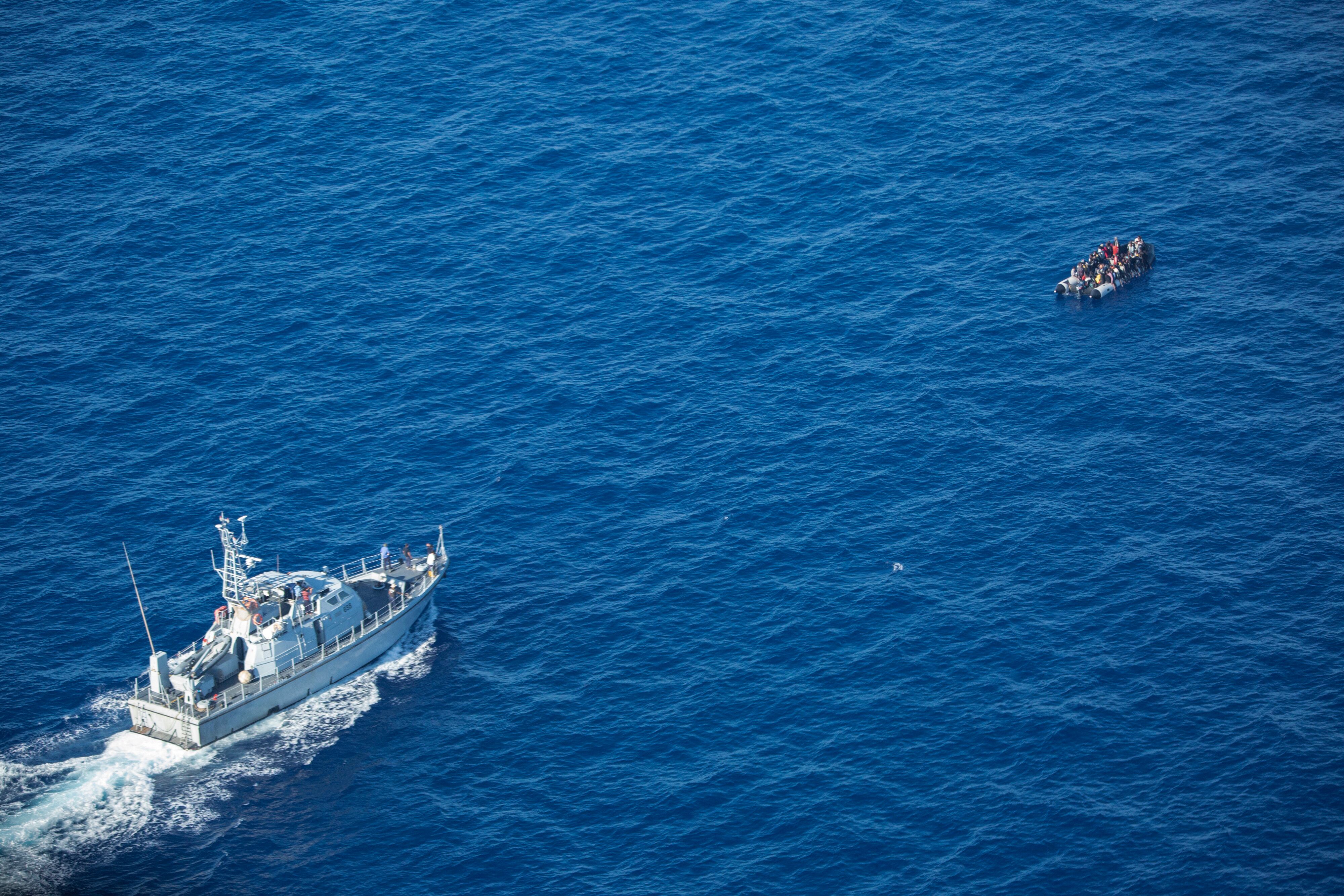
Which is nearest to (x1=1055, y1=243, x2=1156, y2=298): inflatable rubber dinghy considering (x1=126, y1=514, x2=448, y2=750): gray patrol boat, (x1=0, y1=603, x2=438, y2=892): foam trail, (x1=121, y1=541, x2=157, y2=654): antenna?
(x1=126, y1=514, x2=448, y2=750): gray patrol boat

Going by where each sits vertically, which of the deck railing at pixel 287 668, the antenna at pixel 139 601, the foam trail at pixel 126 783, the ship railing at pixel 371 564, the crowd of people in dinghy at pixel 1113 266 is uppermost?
the crowd of people in dinghy at pixel 1113 266

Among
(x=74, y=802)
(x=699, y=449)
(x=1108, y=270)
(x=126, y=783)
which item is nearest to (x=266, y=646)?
(x=126, y=783)

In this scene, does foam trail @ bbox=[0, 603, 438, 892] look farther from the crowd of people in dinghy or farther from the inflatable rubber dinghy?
the crowd of people in dinghy

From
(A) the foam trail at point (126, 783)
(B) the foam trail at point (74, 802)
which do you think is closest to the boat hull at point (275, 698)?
(A) the foam trail at point (126, 783)

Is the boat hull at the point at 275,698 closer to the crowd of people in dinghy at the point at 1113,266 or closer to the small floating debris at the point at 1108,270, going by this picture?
the small floating debris at the point at 1108,270

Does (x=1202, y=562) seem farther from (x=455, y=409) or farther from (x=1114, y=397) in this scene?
(x=455, y=409)

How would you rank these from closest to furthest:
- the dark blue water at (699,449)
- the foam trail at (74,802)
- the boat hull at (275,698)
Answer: the foam trail at (74,802) → the dark blue water at (699,449) → the boat hull at (275,698)
